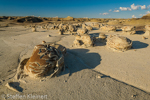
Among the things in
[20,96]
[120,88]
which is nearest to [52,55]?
[20,96]

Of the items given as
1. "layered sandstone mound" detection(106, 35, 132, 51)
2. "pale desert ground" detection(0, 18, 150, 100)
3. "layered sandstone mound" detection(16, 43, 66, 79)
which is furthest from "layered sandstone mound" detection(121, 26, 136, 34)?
"layered sandstone mound" detection(16, 43, 66, 79)

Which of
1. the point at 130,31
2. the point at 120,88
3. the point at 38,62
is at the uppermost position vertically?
the point at 130,31

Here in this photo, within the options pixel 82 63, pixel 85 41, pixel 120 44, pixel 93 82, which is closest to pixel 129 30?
pixel 120 44

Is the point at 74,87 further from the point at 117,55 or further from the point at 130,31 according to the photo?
the point at 130,31

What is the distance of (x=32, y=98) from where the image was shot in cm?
242

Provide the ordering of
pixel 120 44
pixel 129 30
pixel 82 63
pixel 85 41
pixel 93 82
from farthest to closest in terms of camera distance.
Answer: pixel 129 30, pixel 85 41, pixel 120 44, pixel 82 63, pixel 93 82

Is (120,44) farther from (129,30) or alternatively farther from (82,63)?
(129,30)

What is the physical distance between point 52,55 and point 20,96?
1.50 meters

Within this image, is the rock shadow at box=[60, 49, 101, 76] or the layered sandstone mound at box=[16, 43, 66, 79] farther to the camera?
the rock shadow at box=[60, 49, 101, 76]

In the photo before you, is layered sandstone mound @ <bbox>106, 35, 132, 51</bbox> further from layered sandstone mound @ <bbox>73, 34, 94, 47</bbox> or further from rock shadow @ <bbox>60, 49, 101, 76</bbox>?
layered sandstone mound @ <bbox>73, 34, 94, 47</bbox>

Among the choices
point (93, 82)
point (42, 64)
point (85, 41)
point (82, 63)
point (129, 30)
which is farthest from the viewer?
point (129, 30)

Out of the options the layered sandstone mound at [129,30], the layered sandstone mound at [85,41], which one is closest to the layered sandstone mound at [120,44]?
the layered sandstone mound at [85,41]

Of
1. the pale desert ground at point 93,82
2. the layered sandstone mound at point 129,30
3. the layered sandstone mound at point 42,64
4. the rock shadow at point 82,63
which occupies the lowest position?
the pale desert ground at point 93,82

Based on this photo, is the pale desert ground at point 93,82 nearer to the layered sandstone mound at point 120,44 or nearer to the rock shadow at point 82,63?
the rock shadow at point 82,63
